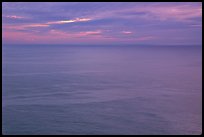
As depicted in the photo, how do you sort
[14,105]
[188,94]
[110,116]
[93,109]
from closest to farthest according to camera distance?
[110,116] < [93,109] < [14,105] < [188,94]

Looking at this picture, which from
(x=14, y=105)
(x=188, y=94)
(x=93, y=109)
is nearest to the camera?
(x=93, y=109)

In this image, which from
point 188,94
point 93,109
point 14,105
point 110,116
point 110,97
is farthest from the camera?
point 188,94

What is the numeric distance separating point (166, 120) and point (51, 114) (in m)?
4.24

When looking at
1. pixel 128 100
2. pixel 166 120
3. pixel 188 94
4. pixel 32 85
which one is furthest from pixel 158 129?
pixel 32 85

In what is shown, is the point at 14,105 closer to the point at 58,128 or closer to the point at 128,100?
the point at 58,128

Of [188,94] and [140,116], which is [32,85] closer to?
[140,116]

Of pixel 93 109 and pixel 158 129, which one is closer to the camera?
pixel 158 129

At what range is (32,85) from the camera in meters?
13.8

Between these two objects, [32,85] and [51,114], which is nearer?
[51,114]

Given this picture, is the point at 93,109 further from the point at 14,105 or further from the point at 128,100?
the point at 14,105

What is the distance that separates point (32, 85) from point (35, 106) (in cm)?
361

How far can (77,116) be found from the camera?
10102 millimetres

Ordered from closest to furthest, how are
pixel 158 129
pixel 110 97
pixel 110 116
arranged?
pixel 158 129 → pixel 110 116 → pixel 110 97

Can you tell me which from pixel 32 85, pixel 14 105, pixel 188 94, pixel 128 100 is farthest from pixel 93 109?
pixel 188 94
